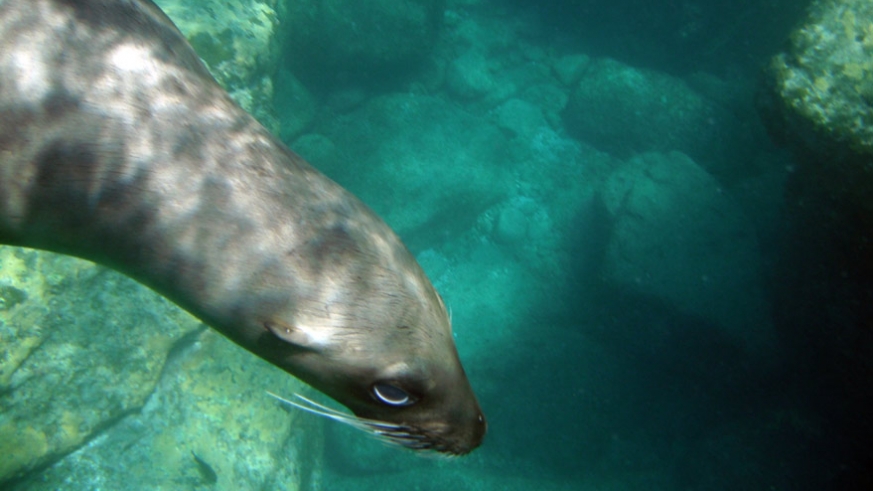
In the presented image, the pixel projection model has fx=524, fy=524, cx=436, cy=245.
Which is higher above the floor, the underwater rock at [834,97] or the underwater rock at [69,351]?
the underwater rock at [834,97]

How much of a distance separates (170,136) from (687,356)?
9.02 metres

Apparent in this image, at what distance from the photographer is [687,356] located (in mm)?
8844

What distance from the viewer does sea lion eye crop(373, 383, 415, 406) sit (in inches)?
71.9

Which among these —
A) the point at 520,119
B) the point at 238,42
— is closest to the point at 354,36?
the point at 238,42

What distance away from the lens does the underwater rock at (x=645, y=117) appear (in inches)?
432

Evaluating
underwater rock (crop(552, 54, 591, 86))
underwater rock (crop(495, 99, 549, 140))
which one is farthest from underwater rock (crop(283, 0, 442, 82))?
underwater rock (crop(552, 54, 591, 86))

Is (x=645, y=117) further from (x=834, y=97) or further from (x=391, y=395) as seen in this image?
(x=391, y=395)

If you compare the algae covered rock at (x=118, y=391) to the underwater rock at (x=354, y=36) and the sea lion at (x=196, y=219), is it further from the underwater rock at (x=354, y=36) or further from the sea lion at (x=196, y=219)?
the underwater rock at (x=354, y=36)

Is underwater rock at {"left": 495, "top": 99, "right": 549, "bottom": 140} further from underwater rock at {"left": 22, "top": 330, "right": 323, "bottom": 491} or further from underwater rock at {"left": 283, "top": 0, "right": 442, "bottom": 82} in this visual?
underwater rock at {"left": 22, "top": 330, "right": 323, "bottom": 491}

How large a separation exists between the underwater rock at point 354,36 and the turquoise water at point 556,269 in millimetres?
45

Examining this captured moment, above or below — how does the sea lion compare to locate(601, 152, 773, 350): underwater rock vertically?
above

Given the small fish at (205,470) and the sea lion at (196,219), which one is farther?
the small fish at (205,470)

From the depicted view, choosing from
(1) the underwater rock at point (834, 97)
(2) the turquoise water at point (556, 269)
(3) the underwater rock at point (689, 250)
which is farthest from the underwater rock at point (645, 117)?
(1) the underwater rock at point (834, 97)

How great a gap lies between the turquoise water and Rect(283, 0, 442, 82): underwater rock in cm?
4
